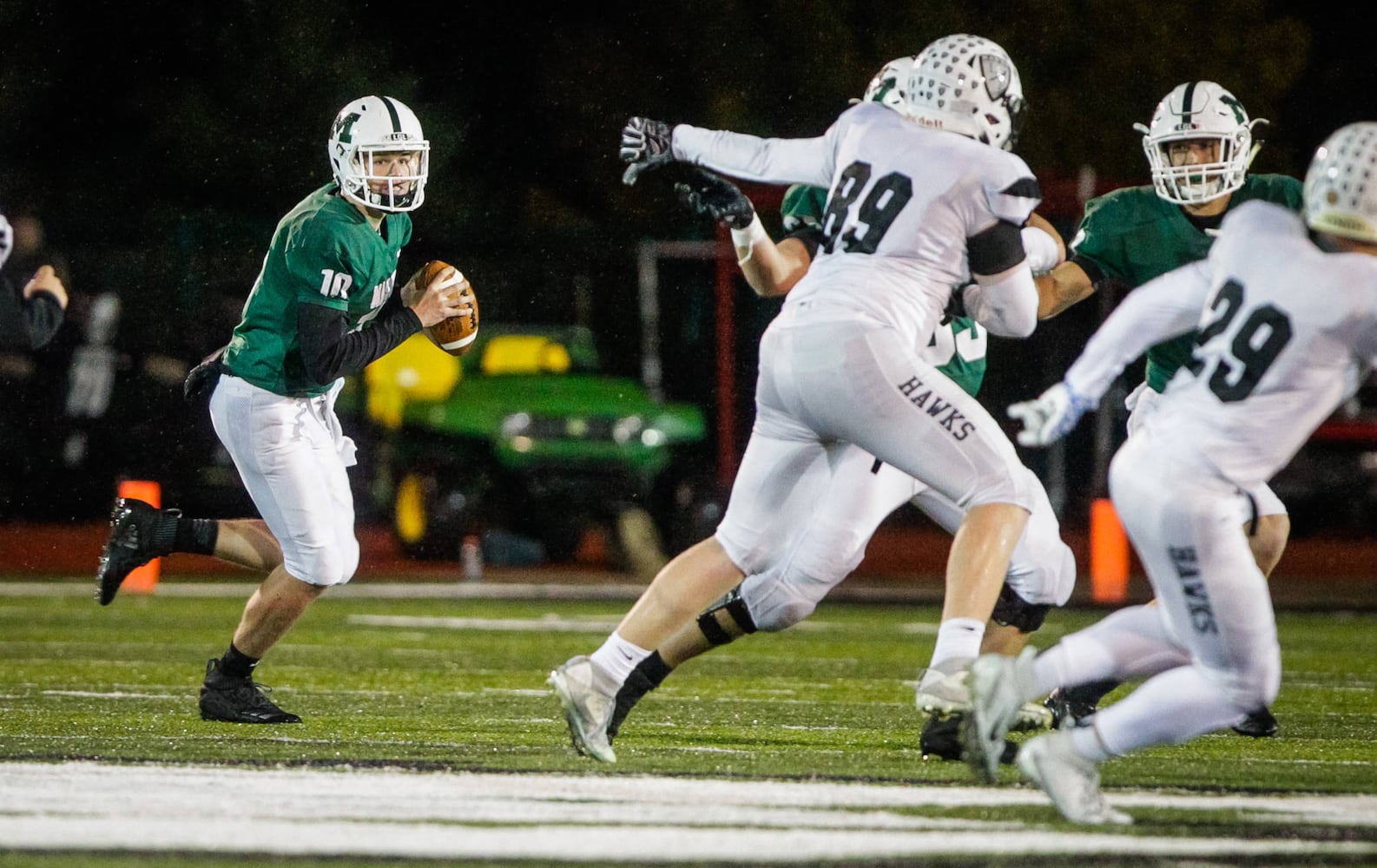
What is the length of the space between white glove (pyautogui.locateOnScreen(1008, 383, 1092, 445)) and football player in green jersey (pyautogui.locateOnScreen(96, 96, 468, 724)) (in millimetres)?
2380

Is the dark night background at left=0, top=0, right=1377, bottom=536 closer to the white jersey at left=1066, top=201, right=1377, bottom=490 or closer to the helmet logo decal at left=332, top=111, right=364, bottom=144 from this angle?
the helmet logo decal at left=332, top=111, right=364, bottom=144

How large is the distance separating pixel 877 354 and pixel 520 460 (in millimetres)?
9301

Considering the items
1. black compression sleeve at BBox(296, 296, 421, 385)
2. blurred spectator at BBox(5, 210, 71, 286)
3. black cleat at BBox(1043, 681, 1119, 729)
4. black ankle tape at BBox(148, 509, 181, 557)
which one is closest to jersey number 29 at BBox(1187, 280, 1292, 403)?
black cleat at BBox(1043, 681, 1119, 729)

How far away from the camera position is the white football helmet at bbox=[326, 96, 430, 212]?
20.9 feet

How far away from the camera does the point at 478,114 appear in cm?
2086

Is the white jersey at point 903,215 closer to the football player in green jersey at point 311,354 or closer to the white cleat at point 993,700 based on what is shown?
the white cleat at point 993,700

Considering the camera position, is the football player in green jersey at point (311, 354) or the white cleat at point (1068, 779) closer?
the white cleat at point (1068, 779)

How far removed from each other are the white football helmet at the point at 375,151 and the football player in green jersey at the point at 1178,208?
197cm

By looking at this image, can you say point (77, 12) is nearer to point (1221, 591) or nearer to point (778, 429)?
point (778, 429)

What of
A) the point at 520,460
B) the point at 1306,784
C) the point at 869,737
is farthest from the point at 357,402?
the point at 1306,784

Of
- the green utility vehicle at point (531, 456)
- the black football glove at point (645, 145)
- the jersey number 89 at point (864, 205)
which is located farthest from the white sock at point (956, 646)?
the green utility vehicle at point (531, 456)

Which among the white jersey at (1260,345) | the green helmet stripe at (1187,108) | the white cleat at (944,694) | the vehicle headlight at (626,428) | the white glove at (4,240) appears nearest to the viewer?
the white jersey at (1260,345)

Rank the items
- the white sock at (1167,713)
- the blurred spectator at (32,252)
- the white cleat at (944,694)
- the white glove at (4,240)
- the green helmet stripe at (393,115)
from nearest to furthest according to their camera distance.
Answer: the white sock at (1167,713), the white cleat at (944,694), the white glove at (4,240), the green helmet stripe at (393,115), the blurred spectator at (32,252)

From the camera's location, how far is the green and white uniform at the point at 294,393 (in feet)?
20.5
